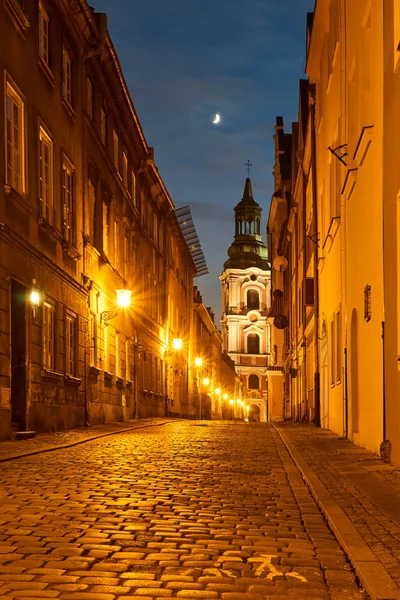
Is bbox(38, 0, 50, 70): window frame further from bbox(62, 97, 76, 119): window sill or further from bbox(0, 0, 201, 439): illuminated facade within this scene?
bbox(62, 97, 76, 119): window sill

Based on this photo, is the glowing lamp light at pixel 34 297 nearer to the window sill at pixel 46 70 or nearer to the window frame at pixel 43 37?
the window sill at pixel 46 70

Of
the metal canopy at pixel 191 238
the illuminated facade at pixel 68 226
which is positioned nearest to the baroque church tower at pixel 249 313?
the metal canopy at pixel 191 238

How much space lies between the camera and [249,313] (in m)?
118

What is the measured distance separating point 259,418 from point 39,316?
109413mm

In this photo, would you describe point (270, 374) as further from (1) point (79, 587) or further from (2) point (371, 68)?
(1) point (79, 587)

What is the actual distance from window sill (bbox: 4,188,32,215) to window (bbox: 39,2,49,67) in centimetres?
365

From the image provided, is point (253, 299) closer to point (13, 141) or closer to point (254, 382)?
point (254, 382)

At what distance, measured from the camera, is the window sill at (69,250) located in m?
19.2

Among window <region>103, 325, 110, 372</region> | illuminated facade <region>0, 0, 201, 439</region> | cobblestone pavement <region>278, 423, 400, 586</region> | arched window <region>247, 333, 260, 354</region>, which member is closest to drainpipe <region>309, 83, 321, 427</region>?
illuminated facade <region>0, 0, 201, 439</region>

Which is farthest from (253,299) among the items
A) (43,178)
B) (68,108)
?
(43,178)

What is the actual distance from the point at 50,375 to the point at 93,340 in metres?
5.34

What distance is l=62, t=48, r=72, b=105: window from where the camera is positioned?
2041cm

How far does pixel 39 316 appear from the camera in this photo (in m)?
17.1

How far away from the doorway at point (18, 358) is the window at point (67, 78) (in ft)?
20.3
